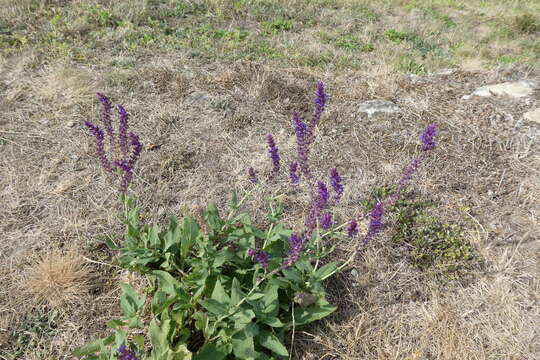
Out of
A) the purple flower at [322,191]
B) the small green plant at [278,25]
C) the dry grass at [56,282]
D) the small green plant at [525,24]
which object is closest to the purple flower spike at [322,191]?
the purple flower at [322,191]

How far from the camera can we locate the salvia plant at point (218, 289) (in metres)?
2.13

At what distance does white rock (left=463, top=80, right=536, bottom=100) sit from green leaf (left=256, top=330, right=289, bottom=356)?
13.6 feet

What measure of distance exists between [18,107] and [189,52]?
246 centimetres

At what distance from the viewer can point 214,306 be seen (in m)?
2.09

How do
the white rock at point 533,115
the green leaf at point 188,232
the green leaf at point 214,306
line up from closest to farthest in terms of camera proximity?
1. the green leaf at point 214,306
2. the green leaf at point 188,232
3. the white rock at point 533,115

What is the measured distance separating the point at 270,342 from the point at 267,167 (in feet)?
6.36

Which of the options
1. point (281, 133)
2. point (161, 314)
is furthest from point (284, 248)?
point (281, 133)

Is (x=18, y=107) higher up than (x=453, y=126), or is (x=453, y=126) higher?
(x=18, y=107)

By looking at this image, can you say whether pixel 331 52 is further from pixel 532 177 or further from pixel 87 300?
pixel 87 300

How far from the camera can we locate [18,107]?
14.5ft

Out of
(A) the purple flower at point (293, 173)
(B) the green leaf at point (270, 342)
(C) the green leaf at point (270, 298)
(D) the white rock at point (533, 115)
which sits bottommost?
(D) the white rock at point (533, 115)

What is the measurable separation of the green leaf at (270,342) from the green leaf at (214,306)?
0.32 meters

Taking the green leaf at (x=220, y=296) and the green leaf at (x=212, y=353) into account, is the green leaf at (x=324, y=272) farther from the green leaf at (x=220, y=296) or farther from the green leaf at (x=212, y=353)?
the green leaf at (x=212, y=353)

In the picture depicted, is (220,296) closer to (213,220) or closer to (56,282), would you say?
(213,220)
